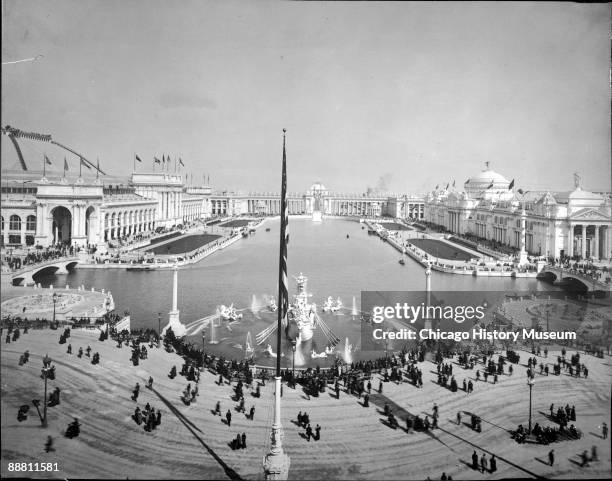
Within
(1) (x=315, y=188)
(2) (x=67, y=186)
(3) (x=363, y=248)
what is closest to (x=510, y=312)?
(3) (x=363, y=248)

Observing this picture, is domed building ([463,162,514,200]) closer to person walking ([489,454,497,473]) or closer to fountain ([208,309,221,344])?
fountain ([208,309,221,344])

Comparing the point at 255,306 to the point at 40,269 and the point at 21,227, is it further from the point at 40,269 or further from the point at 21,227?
the point at 21,227

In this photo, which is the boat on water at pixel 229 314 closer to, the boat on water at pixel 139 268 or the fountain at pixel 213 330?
the fountain at pixel 213 330

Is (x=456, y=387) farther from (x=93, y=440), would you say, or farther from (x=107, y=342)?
(x=107, y=342)

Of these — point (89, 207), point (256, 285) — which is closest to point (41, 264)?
point (256, 285)

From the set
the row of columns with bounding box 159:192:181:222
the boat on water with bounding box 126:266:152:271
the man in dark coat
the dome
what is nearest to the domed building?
the dome

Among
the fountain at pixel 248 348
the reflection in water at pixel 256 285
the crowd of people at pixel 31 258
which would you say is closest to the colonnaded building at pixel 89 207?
the crowd of people at pixel 31 258
